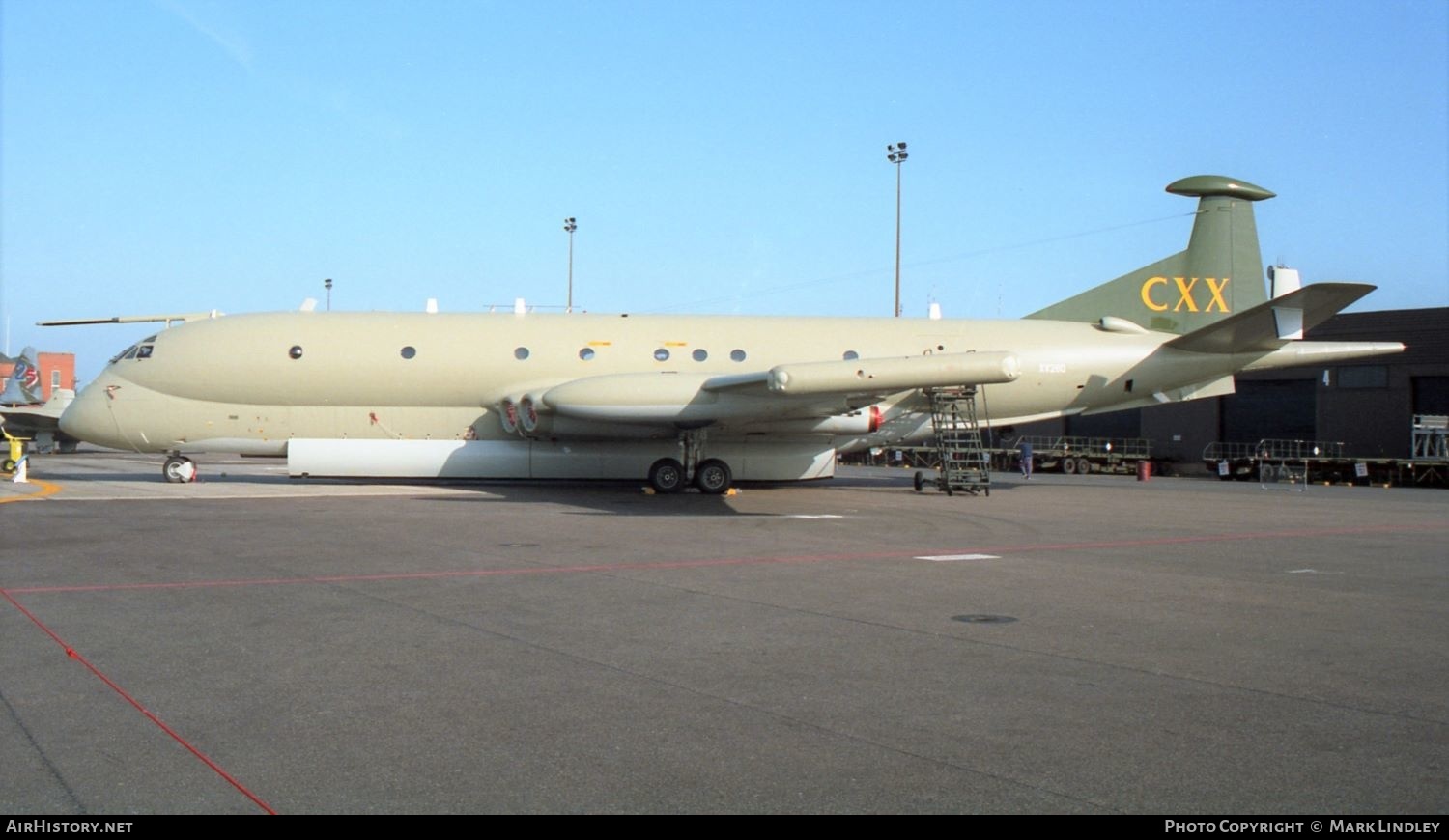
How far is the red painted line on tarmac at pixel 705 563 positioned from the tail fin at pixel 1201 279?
9.06 meters

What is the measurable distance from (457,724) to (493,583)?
4.82m

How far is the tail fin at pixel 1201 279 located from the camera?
2478cm

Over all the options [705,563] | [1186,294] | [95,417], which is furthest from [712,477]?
[95,417]

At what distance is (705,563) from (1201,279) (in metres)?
17.4

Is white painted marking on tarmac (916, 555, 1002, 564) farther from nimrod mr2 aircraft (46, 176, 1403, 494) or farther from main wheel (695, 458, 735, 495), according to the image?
main wheel (695, 458, 735, 495)

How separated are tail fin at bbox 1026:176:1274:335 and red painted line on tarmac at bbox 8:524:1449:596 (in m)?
9.06

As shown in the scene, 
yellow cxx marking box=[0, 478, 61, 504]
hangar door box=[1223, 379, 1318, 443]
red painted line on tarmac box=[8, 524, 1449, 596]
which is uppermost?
hangar door box=[1223, 379, 1318, 443]

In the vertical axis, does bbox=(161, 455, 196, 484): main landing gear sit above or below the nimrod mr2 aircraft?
below

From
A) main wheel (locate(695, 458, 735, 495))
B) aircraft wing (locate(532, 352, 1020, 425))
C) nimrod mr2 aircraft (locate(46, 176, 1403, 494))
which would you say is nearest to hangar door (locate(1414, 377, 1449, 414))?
nimrod mr2 aircraft (locate(46, 176, 1403, 494))

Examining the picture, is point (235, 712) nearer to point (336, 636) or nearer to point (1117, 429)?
point (336, 636)

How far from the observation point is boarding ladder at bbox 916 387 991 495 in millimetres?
23906

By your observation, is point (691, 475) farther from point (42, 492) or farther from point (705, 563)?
point (42, 492)

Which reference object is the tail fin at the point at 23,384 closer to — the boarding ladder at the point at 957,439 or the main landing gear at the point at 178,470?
the main landing gear at the point at 178,470

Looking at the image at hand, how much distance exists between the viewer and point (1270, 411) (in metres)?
47.7
